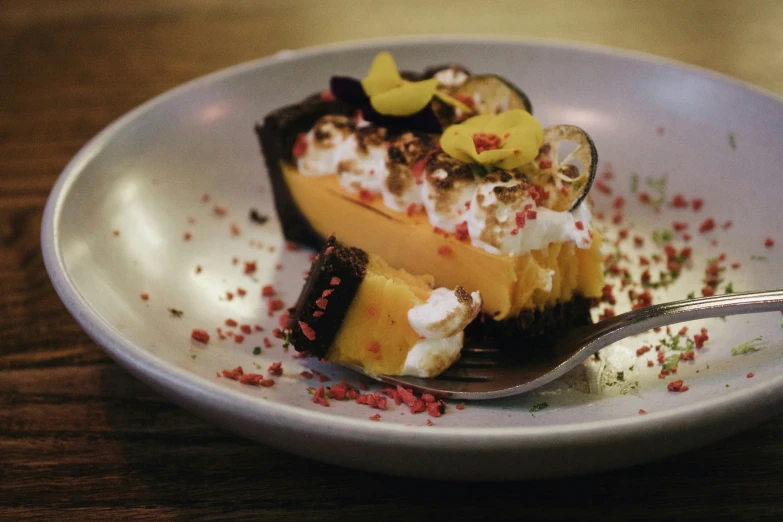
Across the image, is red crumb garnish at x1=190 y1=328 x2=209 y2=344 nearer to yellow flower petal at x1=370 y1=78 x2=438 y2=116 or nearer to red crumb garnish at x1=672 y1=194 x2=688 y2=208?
yellow flower petal at x1=370 y1=78 x2=438 y2=116

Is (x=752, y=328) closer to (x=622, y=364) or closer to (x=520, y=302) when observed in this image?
(x=622, y=364)

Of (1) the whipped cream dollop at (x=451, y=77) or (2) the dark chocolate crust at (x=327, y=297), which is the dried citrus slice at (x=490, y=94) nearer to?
(1) the whipped cream dollop at (x=451, y=77)

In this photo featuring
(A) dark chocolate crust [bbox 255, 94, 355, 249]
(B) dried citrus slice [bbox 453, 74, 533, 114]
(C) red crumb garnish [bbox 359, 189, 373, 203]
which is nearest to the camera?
(C) red crumb garnish [bbox 359, 189, 373, 203]

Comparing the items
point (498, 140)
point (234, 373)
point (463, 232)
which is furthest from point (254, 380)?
point (498, 140)

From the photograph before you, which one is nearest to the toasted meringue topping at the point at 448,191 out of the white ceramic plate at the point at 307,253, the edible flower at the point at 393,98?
the edible flower at the point at 393,98

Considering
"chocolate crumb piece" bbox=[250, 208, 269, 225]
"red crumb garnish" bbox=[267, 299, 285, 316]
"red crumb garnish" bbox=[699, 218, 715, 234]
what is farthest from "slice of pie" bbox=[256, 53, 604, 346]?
"red crumb garnish" bbox=[699, 218, 715, 234]

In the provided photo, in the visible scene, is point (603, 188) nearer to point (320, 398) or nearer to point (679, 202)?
point (679, 202)
